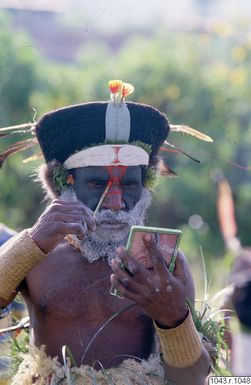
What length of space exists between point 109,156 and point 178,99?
10.8 meters

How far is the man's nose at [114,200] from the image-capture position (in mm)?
4547

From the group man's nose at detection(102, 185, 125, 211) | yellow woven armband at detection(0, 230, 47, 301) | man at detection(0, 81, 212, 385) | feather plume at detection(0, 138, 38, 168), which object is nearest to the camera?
yellow woven armband at detection(0, 230, 47, 301)

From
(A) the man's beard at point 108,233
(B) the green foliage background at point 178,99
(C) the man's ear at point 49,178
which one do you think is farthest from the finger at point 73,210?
(B) the green foliage background at point 178,99

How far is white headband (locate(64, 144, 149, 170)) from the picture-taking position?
4.66 meters

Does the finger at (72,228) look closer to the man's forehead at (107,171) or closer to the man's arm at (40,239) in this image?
the man's arm at (40,239)

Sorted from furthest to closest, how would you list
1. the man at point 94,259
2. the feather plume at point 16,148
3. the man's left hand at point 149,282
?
A: the feather plume at point 16,148, the man at point 94,259, the man's left hand at point 149,282

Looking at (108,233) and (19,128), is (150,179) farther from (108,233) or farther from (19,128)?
(19,128)

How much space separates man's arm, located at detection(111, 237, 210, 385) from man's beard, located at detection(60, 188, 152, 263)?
39 centimetres

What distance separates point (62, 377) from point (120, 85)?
1.39 m

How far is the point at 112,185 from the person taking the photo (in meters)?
4.61

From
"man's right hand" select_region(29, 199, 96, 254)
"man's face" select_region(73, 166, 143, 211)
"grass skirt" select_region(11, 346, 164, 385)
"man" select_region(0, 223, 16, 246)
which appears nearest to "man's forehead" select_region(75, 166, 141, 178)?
"man's face" select_region(73, 166, 143, 211)

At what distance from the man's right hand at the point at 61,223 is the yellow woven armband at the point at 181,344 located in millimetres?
510

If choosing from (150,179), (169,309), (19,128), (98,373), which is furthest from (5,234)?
(169,309)

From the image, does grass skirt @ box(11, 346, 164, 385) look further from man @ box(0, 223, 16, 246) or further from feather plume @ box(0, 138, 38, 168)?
man @ box(0, 223, 16, 246)
